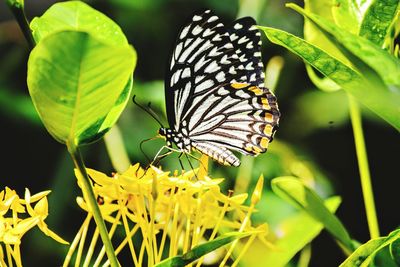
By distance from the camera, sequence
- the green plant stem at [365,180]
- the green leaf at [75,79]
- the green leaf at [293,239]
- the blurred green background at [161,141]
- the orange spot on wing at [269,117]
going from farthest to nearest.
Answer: the blurred green background at [161,141]
the orange spot on wing at [269,117]
the green leaf at [293,239]
the green plant stem at [365,180]
the green leaf at [75,79]

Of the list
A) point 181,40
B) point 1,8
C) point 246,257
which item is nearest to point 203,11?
point 181,40

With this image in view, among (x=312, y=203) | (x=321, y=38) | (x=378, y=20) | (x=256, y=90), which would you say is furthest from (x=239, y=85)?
(x=378, y=20)

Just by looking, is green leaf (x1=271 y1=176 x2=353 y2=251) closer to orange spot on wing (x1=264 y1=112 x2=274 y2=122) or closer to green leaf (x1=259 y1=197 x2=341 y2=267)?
green leaf (x1=259 y1=197 x2=341 y2=267)

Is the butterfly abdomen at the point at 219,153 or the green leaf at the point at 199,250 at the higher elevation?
the green leaf at the point at 199,250

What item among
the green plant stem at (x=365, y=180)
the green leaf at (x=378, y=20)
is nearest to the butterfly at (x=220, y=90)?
the green plant stem at (x=365, y=180)

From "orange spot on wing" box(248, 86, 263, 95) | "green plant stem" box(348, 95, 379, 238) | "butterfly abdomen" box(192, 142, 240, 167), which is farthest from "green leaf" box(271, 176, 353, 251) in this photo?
"orange spot on wing" box(248, 86, 263, 95)

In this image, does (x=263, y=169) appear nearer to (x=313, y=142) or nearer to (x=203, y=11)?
(x=313, y=142)

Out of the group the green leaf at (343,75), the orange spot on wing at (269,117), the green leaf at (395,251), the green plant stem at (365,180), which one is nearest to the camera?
the green leaf at (343,75)

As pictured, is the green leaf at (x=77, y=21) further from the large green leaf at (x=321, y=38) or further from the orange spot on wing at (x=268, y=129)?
the orange spot on wing at (x=268, y=129)
